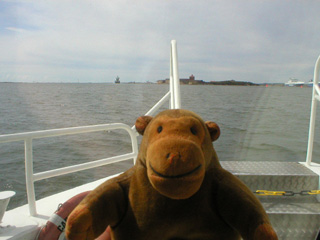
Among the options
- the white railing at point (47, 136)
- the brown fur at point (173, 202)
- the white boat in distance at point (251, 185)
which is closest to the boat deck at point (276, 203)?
the white boat in distance at point (251, 185)

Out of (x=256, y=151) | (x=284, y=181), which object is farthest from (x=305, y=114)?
(x=284, y=181)

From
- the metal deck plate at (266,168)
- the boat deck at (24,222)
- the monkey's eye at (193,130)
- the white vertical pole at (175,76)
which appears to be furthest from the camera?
the metal deck plate at (266,168)

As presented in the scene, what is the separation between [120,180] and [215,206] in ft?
1.37

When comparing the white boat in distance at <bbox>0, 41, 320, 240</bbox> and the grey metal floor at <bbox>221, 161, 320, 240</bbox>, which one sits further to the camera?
the grey metal floor at <bbox>221, 161, 320, 240</bbox>

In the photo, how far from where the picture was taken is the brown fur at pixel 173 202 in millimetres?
1047

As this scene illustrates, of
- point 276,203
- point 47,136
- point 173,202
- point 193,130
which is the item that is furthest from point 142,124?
point 276,203

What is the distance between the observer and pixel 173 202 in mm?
1139

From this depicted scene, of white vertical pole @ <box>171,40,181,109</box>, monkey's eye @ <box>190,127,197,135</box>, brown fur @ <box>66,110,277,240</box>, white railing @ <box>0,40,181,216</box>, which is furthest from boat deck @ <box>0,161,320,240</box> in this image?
monkey's eye @ <box>190,127,197,135</box>

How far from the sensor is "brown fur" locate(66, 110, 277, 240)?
3.43 feet

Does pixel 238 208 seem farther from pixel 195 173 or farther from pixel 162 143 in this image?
pixel 162 143

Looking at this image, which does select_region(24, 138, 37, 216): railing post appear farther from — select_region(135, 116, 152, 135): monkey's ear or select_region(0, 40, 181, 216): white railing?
select_region(135, 116, 152, 135): monkey's ear

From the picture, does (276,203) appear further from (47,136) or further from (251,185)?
(47,136)

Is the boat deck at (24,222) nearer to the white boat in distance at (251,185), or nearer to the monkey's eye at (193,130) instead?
the white boat in distance at (251,185)

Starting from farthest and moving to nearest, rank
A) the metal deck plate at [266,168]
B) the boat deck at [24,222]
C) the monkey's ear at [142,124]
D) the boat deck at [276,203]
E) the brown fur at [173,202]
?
the metal deck plate at [266,168] < the boat deck at [276,203] < the boat deck at [24,222] < the monkey's ear at [142,124] < the brown fur at [173,202]
